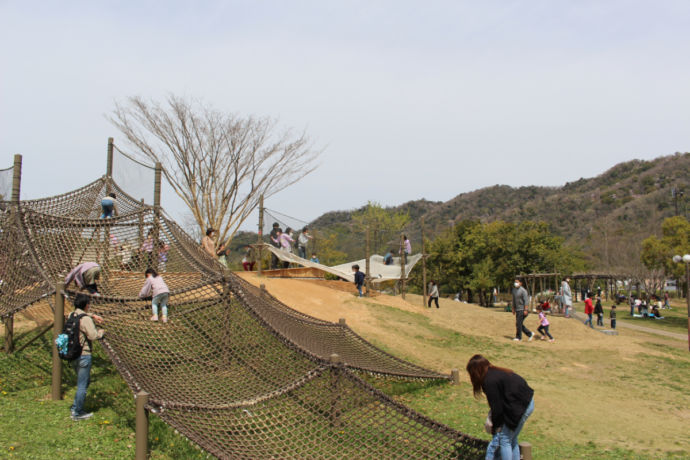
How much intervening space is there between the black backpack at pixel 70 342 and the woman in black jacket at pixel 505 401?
374 cm

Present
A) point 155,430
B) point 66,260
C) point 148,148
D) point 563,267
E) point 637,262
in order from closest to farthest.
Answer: point 155,430 → point 66,260 → point 148,148 → point 563,267 → point 637,262

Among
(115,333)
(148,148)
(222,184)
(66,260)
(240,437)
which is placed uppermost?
(148,148)

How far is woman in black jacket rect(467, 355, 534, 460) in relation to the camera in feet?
12.6

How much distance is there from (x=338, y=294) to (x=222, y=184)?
8018 millimetres

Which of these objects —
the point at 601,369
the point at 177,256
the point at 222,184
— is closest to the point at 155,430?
the point at 177,256

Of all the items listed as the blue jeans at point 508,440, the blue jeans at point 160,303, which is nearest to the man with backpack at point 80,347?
the blue jeans at point 160,303

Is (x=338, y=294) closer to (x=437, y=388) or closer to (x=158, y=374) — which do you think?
(x=437, y=388)

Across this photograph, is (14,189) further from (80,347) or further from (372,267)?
(372,267)

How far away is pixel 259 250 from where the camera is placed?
1432 centimetres

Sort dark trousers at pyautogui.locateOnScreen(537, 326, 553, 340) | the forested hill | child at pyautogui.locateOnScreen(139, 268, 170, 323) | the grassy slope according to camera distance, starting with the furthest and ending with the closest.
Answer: the forested hill → dark trousers at pyautogui.locateOnScreen(537, 326, 553, 340) → child at pyautogui.locateOnScreen(139, 268, 170, 323) → the grassy slope

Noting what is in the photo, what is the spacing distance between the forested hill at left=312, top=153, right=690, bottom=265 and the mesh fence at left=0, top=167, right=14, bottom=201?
30.2 m

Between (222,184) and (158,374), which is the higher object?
(222,184)

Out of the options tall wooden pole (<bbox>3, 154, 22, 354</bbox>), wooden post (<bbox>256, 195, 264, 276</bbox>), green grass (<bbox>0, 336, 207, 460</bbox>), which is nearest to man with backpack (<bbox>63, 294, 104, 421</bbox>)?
green grass (<bbox>0, 336, 207, 460</bbox>)

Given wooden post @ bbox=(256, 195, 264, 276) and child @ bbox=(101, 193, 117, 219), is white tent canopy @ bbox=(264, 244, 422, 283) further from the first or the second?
child @ bbox=(101, 193, 117, 219)
